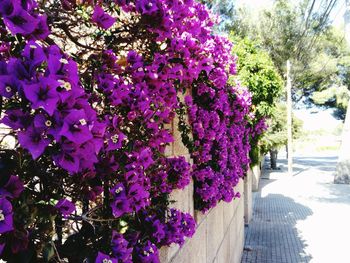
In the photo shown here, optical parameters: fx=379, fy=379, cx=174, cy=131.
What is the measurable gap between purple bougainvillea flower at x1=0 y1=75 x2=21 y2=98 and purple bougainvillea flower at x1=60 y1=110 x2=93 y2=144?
108 millimetres

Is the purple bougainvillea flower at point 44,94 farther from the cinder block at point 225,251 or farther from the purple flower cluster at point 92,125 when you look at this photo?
the cinder block at point 225,251

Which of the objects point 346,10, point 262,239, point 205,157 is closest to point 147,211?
point 205,157

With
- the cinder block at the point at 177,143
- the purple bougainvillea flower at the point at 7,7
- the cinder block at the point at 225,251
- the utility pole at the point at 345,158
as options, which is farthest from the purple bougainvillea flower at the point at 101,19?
the utility pole at the point at 345,158

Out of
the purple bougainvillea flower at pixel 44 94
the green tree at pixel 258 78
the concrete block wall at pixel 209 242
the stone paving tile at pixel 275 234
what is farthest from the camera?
the green tree at pixel 258 78

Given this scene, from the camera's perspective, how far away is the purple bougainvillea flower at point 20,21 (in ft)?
2.31

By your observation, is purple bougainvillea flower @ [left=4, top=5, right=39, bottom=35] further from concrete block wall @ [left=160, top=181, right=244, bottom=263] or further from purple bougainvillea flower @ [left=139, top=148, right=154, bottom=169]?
concrete block wall @ [left=160, top=181, right=244, bottom=263]

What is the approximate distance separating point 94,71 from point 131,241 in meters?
0.59

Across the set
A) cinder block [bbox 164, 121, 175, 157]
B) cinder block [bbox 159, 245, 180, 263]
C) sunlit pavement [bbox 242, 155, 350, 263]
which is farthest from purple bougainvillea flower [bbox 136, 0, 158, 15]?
sunlit pavement [bbox 242, 155, 350, 263]

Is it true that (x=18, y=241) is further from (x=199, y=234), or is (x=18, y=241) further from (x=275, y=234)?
(x=275, y=234)

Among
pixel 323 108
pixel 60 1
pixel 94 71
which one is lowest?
pixel 94 71

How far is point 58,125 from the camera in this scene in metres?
0.68

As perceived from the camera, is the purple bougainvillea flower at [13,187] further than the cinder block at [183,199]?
No

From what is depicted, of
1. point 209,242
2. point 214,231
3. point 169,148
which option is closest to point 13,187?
point 169,148

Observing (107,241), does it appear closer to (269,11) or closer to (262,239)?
(262,239)
